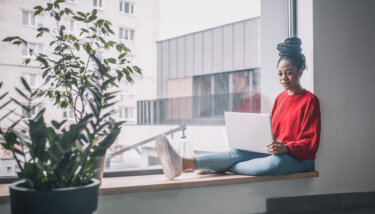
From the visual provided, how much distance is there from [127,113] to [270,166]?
97 centimetres

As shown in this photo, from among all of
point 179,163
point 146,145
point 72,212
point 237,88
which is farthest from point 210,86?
point 72,212

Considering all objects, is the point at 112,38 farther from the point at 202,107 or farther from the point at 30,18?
the point at 202,107

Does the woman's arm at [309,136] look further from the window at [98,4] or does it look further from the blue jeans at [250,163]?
the window at [98,4]

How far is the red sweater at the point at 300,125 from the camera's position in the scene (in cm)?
211

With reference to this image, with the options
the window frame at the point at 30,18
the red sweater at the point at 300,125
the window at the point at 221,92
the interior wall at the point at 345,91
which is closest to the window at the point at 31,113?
the window frame at the point at 30,18

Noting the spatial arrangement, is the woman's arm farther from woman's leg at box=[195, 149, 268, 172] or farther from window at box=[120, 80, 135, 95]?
window at box=[120, 80, 135, 95]

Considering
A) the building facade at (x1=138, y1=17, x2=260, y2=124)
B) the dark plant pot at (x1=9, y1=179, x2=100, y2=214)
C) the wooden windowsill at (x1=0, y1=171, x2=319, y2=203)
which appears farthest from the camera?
the building facade at (x1=138, y1=17, x2=260, y2=124)

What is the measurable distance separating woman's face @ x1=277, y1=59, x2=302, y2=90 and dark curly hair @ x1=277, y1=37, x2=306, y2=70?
0.03m

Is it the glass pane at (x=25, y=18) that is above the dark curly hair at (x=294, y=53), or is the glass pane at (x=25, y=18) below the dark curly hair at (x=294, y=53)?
above

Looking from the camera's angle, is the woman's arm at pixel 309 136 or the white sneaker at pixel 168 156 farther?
the woman's arm at pixel 309 136

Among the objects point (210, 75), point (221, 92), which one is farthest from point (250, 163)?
point (210, 75)

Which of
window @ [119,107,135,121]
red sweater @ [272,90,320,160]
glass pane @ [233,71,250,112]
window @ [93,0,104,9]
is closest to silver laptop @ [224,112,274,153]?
red sweater @ [272,90,320,160]

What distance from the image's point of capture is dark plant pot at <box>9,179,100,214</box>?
43.4 inches

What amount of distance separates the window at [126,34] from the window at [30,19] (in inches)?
19.3
